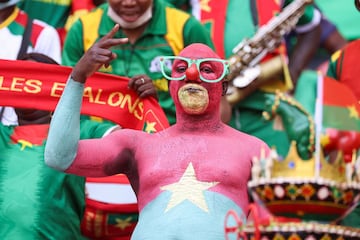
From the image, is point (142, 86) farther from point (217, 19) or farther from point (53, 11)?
point (53, 11)

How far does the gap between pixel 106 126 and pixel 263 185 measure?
89.3 inches

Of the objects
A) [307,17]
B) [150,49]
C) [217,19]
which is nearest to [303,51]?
[307,17]

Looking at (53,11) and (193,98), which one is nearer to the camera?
(193,98)

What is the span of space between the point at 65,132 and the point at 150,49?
192 centimetres

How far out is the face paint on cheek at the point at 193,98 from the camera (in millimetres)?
5609

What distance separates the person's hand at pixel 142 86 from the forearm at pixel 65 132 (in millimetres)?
1006

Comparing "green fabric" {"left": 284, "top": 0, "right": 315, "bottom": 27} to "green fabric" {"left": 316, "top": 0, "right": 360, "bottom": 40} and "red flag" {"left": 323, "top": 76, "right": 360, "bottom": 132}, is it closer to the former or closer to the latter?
"green fabric" {"left": 316, "top": 0, "right": 360, "bottom": 40}

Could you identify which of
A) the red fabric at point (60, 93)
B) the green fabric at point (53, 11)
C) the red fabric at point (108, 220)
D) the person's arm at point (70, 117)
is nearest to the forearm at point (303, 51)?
the green fabric at point (53, 11)

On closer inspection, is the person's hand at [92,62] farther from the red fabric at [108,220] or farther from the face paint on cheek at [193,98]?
the red fabric at [108,220]

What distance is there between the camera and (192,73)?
559 centimetres

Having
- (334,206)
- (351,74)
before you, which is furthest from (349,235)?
(351,74)

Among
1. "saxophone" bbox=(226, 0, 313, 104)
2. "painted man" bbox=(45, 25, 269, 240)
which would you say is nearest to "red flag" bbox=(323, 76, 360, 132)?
"painted man" bbox=(45, 25, 269, 240)

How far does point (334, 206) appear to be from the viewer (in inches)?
183

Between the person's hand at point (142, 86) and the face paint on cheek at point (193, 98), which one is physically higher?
the face paint on cheek at point (193, 98)
